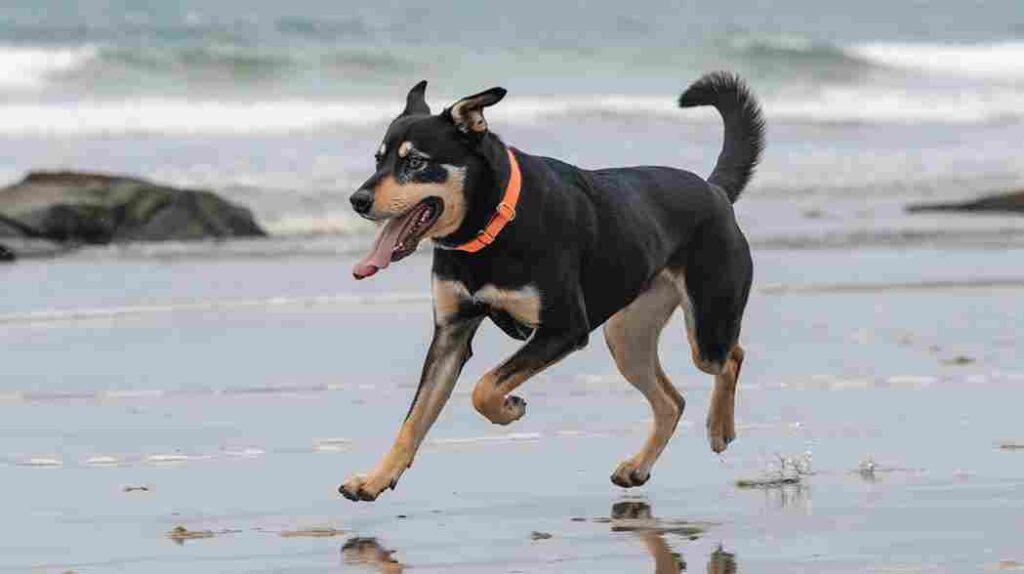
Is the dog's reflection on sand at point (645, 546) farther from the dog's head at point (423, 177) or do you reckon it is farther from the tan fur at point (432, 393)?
the dog's head at point (423, 177)

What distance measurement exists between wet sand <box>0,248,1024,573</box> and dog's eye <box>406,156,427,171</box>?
Answer: 1.00 m

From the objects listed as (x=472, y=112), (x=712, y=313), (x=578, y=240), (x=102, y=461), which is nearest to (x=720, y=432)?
(x=712, y=313)

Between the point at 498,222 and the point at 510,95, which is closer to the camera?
the point at 498,222

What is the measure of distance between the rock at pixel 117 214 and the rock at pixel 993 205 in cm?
601

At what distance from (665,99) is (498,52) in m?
9.22

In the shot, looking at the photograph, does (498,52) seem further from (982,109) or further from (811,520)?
(811,520)

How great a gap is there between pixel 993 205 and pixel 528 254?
14.2 meters

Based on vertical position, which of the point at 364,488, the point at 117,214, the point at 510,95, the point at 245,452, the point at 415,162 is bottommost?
the point at 245,452

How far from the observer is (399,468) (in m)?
7.23

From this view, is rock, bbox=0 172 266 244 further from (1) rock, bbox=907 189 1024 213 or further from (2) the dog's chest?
(2) the dog's chest

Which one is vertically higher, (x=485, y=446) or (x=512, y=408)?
(x=512, y=408)

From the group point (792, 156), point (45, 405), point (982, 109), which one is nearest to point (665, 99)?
point (982, 109)

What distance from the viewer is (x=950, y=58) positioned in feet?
165

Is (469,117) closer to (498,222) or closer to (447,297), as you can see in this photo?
(498,222)
